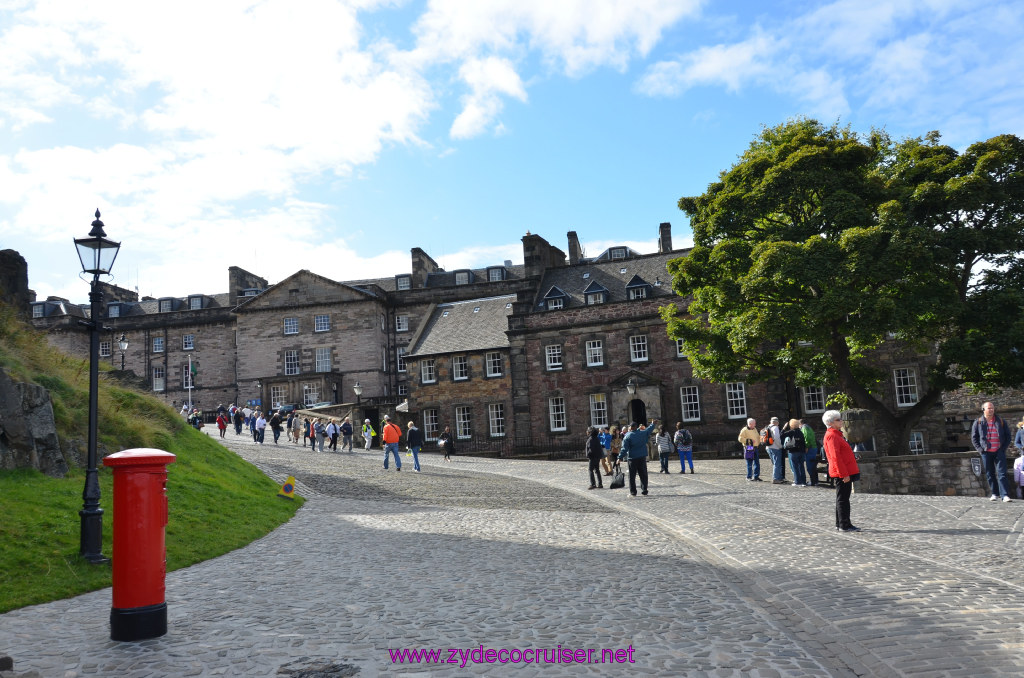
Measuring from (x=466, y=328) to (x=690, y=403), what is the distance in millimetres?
14324

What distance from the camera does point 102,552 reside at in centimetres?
936

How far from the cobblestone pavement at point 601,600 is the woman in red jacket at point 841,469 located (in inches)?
11.2

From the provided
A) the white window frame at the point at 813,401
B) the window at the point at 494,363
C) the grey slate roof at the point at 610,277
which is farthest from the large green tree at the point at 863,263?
the window at the point at 494,363

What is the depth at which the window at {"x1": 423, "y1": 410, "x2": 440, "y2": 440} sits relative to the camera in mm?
42591

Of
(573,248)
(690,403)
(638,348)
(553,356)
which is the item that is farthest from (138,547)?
(573,248)

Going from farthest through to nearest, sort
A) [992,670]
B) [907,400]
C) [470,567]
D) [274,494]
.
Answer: [907,400] → [274,494] → [470,567] → [992,670]

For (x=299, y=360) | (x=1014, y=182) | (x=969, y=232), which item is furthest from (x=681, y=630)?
(x=299, y=360)

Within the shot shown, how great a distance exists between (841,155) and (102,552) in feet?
76.3

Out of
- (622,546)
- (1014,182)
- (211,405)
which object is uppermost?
(1014,182)

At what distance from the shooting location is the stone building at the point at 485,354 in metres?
37.7

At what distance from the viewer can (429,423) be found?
42.8 metres

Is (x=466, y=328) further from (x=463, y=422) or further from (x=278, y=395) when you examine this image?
(x=278, y=395)

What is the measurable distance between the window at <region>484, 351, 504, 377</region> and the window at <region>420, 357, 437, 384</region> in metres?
3.21

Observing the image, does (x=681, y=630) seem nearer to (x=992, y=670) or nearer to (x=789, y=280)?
(x=992, y=670)
